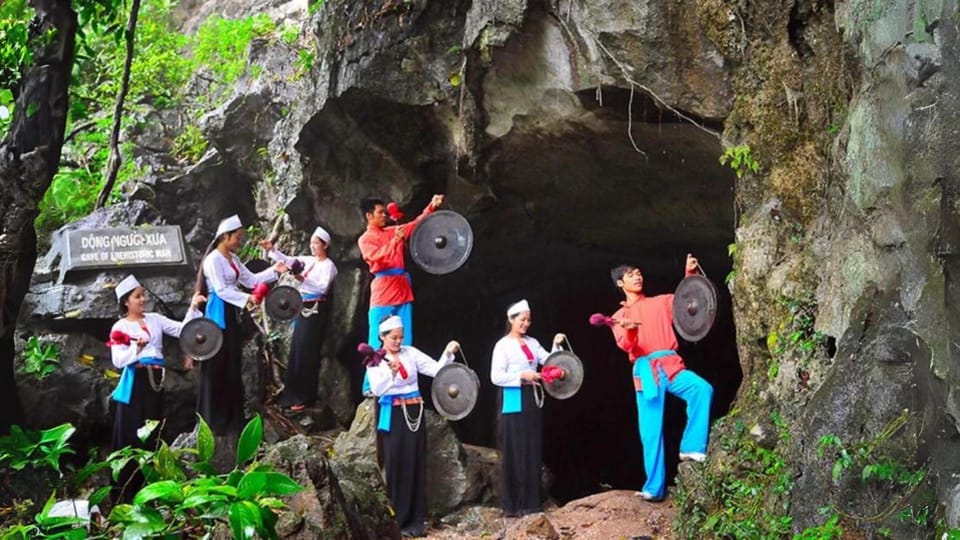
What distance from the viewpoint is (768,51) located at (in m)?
8.41

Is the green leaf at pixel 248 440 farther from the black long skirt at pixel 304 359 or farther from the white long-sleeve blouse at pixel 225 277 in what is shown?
the black long skirt at pixel 304 359

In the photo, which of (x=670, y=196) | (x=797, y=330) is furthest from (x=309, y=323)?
(x=797, y=330)

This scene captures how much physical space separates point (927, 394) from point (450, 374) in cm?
481

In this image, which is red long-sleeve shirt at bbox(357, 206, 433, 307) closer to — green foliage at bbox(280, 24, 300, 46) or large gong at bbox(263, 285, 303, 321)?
large gong at bbox(263, 285, 303, 321)

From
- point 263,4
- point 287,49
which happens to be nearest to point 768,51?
point 287,49

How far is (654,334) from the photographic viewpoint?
952 centimetres

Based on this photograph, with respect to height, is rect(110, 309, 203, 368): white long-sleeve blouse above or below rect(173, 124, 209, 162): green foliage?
below

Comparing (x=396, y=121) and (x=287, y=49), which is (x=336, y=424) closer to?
(x=396, y=121)

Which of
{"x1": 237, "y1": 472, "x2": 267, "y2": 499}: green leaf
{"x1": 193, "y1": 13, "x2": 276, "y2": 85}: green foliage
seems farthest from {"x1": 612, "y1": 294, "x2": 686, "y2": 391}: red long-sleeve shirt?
{"x1": 193, "y1": 13, "x2": 276, "y2": 85}: green foliage

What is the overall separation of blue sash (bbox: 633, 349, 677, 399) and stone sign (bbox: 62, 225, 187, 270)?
528 cm

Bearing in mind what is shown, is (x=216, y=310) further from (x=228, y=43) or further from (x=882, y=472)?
(x=882, y=472)

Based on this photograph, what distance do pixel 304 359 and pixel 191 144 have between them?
11.9ft

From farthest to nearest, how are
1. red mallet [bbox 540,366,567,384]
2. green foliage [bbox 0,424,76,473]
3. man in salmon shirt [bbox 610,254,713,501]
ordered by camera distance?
1. red mallet [bbox 540,366,567,384]
2. man in salmon shirt [bbox 610,254,713,501]
3. green foliage [bbox 0,424,76,473]

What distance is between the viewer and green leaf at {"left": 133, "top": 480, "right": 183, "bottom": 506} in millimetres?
4391
